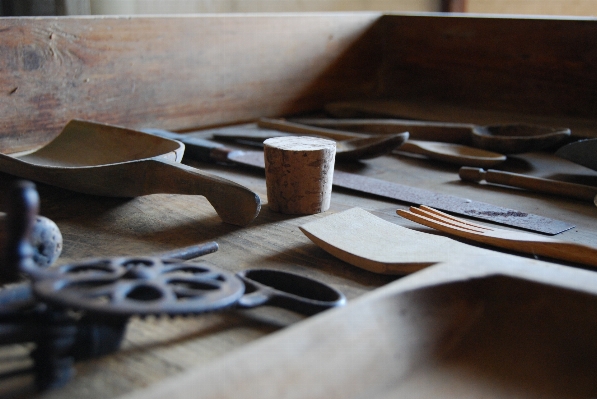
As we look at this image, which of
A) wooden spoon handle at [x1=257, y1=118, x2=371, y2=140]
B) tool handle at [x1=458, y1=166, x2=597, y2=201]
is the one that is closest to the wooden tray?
tool handle at [x1=458, y1=166, x2=597, y2=201]

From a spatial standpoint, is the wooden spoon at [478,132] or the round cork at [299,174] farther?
the wooden spoon at [478,132]

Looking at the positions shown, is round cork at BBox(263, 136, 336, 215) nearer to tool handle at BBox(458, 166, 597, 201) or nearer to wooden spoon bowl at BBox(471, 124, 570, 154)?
tool handle at BBox(458, 166, 597, 201)

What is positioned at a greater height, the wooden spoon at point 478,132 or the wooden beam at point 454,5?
the wooden beam at point 454,5

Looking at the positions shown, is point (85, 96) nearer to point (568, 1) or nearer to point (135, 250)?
point (135, 250)

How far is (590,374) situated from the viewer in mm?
632

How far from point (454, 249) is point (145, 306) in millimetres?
470

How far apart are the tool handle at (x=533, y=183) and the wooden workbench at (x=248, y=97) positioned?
0.9 inches

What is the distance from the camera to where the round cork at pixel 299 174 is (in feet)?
3.40

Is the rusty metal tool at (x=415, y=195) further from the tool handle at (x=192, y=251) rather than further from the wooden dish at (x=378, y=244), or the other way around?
the tool handle at (x=192, y=251)

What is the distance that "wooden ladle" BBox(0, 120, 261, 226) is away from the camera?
3.22 ft

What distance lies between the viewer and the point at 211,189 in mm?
983

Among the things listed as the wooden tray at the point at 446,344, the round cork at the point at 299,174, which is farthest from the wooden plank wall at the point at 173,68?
the wooden tray at the point at 446,344

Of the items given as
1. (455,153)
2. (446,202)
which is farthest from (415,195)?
(455,153)

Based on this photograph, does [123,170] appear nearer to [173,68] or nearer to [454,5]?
Result: [173,68]
